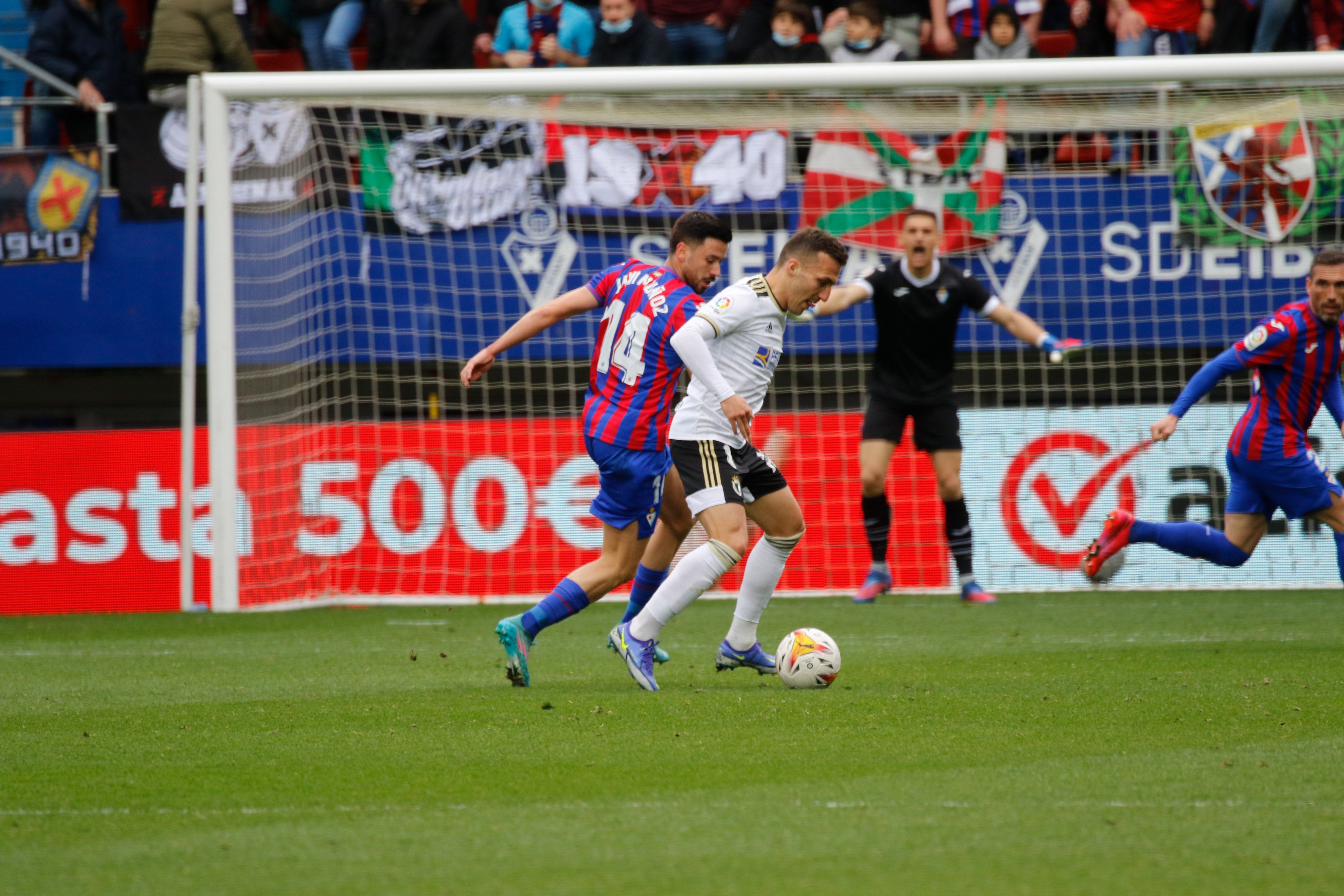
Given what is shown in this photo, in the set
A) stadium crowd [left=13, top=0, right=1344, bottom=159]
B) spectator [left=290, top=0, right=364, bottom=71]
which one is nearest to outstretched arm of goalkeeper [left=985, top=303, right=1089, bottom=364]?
stadium crowd [left=13, top=0, right=1344, bottom=159]

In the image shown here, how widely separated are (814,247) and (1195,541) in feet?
9.83

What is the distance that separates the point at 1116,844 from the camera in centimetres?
352

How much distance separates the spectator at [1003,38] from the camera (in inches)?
492

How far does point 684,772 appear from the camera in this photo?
4.43 m

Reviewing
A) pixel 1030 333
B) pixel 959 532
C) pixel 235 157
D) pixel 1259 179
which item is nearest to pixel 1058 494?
pixel 959 532

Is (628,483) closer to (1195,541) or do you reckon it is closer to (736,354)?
(736,354)

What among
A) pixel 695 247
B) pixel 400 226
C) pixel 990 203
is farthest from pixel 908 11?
pixel 695 247

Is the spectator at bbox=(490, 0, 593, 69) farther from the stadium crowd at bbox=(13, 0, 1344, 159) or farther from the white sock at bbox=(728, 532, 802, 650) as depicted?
the white sock at bbox=(728, 532, 802, 650)

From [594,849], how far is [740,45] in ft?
33.7

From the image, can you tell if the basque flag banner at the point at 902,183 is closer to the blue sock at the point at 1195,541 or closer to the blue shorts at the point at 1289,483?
the blue sock at the point at 1195,541

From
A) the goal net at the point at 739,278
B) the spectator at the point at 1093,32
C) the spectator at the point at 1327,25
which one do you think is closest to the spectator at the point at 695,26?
the goal net at the point at 739,278

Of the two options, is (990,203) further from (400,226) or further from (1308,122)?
(400,226)

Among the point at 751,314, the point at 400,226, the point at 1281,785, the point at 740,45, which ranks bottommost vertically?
the point at 1281,785

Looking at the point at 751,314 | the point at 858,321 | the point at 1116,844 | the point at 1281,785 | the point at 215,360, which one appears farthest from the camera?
the point at 858,321
